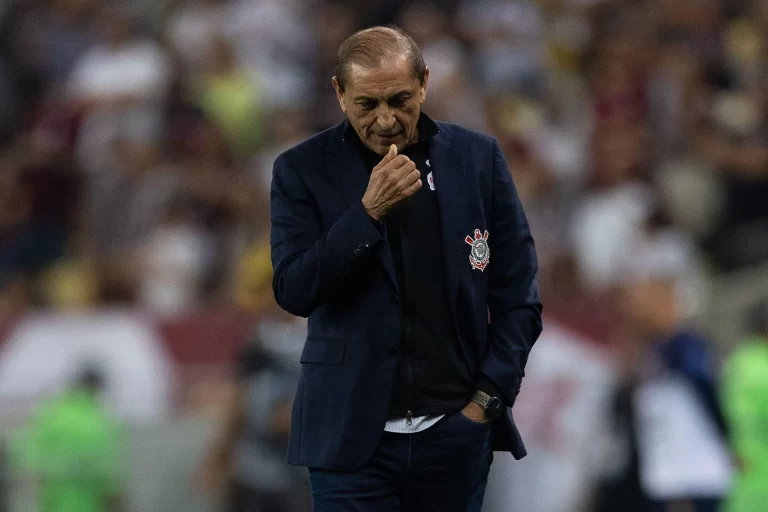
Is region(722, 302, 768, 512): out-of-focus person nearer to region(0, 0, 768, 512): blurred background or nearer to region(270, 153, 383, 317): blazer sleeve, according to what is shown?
region(0, 0, 768, 512): blurred background

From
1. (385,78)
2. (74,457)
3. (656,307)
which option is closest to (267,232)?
(74,457)

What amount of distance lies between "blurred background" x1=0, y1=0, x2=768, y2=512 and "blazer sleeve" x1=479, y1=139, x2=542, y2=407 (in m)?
3.57

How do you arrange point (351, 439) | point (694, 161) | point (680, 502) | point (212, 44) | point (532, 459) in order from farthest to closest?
point (212, 44)
point (694, 161)
point (532, 459)
point (680, 502)
point (351, 439)

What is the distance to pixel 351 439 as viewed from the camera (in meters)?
3.79

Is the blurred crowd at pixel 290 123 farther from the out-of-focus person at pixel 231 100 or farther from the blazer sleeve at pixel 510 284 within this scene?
the blazer sleeve at pixel 510 284

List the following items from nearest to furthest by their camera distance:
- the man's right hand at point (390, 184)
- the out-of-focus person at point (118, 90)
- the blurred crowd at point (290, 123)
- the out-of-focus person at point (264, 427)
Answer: the man's right hand at point (390, 184), the out-of-focus person at point (264, 427), the blurred crowd at point (290, 123), the out-of-focus person at point (118, 90)

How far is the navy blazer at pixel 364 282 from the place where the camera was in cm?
375

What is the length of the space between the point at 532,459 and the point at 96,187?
408cm

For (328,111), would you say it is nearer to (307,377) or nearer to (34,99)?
(34,99)

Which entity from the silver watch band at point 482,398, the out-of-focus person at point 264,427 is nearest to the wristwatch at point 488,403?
the silver watch band at point 482,398

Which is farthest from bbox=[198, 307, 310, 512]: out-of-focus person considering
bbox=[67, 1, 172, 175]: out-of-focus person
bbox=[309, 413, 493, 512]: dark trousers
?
bbox=[309, 413, 493, 512]: dark trousers

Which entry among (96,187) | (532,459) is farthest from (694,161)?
(96,187)

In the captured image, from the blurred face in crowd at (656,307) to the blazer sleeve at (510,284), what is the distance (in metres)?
4.43

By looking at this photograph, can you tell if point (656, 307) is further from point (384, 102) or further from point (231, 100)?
point (384, 102)
